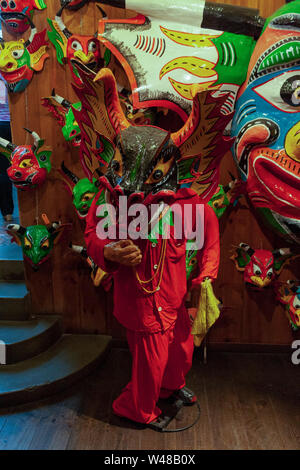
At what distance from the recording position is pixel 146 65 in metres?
1.78

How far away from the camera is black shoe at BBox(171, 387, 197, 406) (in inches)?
80.4

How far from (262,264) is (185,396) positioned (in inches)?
29.7

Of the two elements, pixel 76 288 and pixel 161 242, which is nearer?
pixel 161 242

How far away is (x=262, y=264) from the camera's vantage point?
7.06 ft

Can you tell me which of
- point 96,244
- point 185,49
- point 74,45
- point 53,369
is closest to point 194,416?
point 53,369

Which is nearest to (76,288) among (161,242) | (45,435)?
(45,435)

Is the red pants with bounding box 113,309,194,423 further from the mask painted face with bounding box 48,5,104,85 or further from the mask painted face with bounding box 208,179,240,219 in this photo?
the mask painted face with bounding box 48,5,104,85

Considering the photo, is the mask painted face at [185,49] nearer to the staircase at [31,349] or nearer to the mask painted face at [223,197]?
the mask painted face at [223,197]

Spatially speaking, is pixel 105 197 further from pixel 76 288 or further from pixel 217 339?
pixel 217 339

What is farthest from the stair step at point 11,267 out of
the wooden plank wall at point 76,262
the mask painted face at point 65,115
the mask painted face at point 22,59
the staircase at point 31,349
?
the mask painted face at point 22,59

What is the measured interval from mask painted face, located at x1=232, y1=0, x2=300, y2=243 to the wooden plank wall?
516 millimetres

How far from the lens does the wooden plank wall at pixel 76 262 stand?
2.19 meters

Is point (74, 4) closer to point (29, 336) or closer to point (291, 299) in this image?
point (29, 336)

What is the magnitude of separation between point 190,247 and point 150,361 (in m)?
0.52
